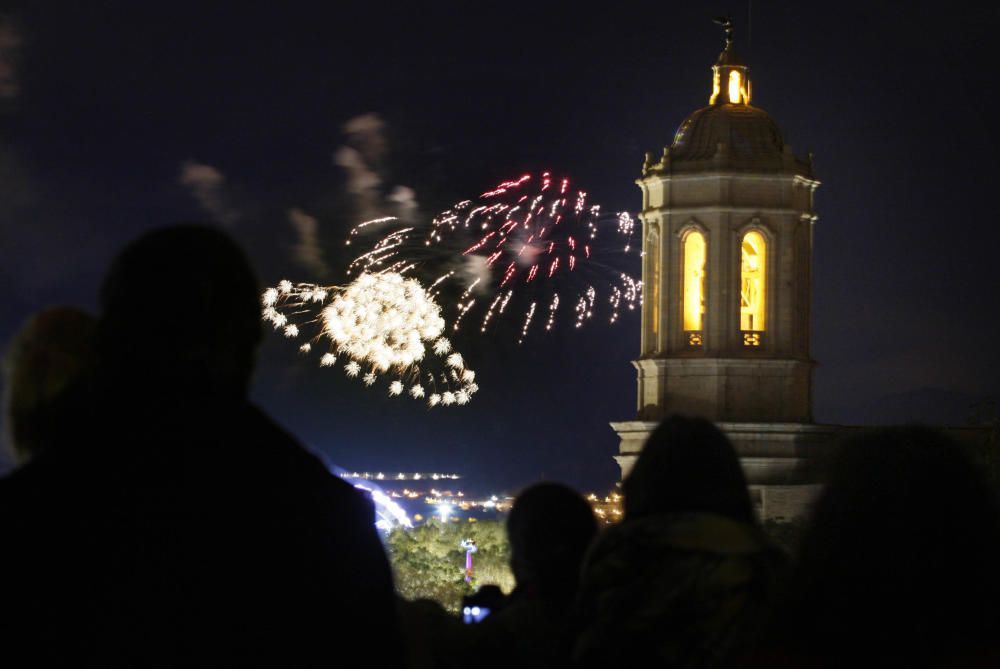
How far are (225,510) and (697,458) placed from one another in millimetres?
2531

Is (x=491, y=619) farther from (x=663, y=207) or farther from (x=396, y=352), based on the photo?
(x=663, y=207)

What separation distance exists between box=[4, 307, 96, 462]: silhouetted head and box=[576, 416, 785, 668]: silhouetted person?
211 centimetres

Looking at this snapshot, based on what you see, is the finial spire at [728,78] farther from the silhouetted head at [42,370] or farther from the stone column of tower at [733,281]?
the silhouetted head at [42,370]

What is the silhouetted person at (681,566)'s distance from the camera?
20.2ft

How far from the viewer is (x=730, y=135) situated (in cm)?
4094

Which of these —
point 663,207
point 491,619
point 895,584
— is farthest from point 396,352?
point 895,584

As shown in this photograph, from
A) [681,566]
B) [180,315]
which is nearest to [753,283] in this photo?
[681,566]

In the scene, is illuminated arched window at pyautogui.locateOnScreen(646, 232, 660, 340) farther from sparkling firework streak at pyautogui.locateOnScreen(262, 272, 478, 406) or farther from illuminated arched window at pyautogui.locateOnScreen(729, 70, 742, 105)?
sparkling firework streak at pyautogui.locateOnScreen(262, 272, 478, 406)

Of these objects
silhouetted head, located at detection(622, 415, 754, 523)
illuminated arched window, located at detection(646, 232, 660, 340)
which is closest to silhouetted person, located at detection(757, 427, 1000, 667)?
silhouetted head, located at detection(622, 415, 754, 523)

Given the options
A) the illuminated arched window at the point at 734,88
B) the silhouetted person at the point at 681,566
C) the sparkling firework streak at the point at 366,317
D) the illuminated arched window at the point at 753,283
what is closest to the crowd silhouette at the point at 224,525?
the silhouetted person at the point at 681,566

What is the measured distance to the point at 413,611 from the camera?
596 centimetres

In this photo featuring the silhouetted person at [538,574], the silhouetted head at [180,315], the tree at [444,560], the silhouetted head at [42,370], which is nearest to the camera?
the silhouetted head at [180,315]

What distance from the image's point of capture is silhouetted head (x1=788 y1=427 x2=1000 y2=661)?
4883 mm

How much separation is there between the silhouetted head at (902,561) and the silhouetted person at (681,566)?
44.5 inches
